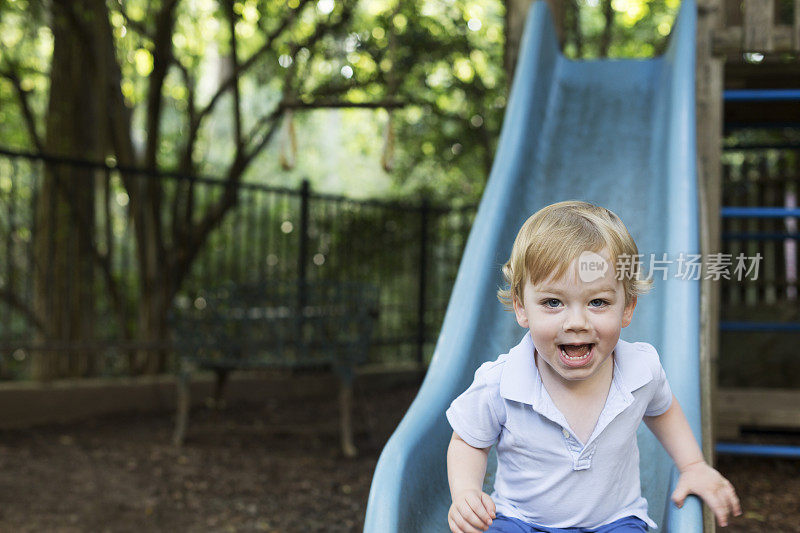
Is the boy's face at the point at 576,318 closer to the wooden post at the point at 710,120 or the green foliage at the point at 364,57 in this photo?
the wooden post at the point at 710,120

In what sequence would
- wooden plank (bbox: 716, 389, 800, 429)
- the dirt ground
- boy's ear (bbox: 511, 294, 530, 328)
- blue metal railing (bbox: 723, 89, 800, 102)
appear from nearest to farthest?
1. boy's ear (bbox: 511, 294, 530, 328)
2. the dirt ground
3. blue metal railing (bbox: 723, 89, 800, 102)
4. wooden plank (bbox: 716, 389, 800, 429)

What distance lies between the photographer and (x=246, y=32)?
1210 centimetres

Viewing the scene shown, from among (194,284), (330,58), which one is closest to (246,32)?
(330,58)

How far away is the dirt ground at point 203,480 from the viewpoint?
3623mm

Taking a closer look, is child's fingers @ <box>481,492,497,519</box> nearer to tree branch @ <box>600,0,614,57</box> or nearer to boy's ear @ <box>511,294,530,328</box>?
boy's ear @ <box>511,294,530,328</box>

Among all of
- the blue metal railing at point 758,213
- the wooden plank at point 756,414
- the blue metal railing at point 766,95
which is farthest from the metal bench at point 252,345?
Result: the blue metal railing at point 766,95

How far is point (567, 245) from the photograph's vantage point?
1634 mm

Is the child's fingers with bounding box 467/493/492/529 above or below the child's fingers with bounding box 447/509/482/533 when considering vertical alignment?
above

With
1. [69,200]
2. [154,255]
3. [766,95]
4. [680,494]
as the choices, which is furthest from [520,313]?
[154,255]

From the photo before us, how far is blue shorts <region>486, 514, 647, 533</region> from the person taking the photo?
1.73 metres

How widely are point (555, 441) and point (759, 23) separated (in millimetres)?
3198

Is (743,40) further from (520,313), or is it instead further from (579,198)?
(520,313)

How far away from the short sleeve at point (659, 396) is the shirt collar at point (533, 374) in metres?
0.03

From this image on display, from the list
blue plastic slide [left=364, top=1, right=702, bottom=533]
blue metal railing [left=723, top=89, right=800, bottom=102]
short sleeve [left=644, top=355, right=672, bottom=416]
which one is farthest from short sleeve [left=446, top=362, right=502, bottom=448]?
blue metal railing [left=723, top=89, right=800, bottom=102]
